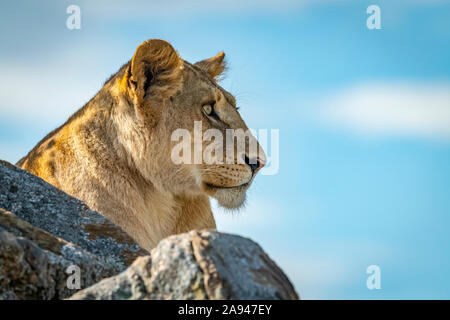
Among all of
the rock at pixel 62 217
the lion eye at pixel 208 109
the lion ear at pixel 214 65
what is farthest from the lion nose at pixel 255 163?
the rock at pixel 62 217

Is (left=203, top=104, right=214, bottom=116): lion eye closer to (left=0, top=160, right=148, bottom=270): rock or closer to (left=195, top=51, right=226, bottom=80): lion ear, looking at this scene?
(left=195, top=51, right=226, bottom=80): lion ear

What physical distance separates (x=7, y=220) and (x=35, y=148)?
3357mm

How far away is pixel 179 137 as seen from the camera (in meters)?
6.48

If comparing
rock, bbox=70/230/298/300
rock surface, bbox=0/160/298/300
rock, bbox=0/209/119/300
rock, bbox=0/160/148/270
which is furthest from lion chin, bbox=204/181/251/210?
rock, bbox=70/230/298/300

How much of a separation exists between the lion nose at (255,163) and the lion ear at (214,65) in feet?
5.93

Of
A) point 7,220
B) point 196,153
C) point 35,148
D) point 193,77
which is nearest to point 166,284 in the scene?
point 7,220

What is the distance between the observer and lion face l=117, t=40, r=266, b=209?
649cm

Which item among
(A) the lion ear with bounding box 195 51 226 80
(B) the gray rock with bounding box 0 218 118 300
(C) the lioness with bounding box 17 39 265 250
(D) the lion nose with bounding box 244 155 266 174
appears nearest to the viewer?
(B) the gray rock with bounding box 0 218 118 300

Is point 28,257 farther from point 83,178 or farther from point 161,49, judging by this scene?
point 161,49

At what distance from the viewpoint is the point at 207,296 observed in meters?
2.84

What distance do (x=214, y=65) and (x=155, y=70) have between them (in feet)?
5.36

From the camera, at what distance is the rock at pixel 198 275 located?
9.41 feet
